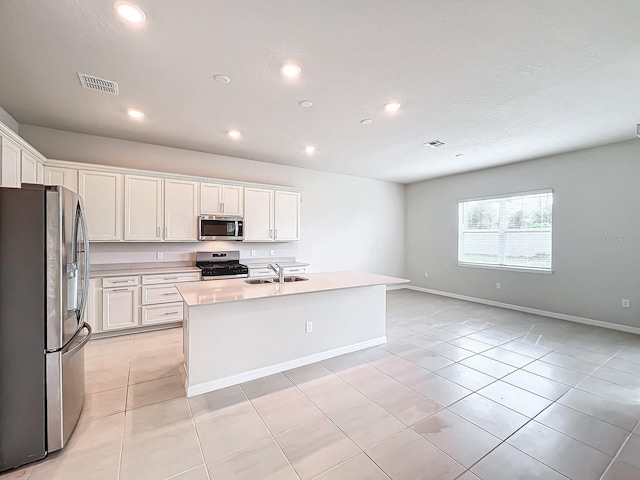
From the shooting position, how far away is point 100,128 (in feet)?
12.5

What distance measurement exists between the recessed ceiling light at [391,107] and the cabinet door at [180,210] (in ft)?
10.1

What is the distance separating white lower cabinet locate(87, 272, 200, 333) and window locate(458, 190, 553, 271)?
569cm

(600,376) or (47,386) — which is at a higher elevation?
(47,386)

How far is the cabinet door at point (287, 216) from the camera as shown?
5.32 metres

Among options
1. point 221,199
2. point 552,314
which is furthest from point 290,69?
point 552,314

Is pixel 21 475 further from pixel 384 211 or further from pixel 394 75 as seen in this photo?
pixel 384 211

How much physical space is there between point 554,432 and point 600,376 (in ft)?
4.70

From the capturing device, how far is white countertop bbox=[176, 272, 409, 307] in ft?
8.09

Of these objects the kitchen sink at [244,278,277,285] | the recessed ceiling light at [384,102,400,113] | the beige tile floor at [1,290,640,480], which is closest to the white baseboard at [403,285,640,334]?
the beige tile floor at [1,290,640,480]

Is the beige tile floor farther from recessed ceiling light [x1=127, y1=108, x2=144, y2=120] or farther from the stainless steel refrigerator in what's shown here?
recessed ceiling light [x1=127, y1=108, x2=144, y2=120]

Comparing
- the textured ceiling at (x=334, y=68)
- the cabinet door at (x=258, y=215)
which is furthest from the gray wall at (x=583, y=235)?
the cabinet door at (x=258, y=215)

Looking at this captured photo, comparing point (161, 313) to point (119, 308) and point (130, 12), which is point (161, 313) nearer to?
point (119, 308)

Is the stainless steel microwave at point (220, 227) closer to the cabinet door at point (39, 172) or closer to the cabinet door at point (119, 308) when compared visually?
the cabinet door at point (119, 308)

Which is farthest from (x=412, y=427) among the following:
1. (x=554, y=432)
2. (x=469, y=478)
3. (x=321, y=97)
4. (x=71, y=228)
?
(x=321, y=97)
